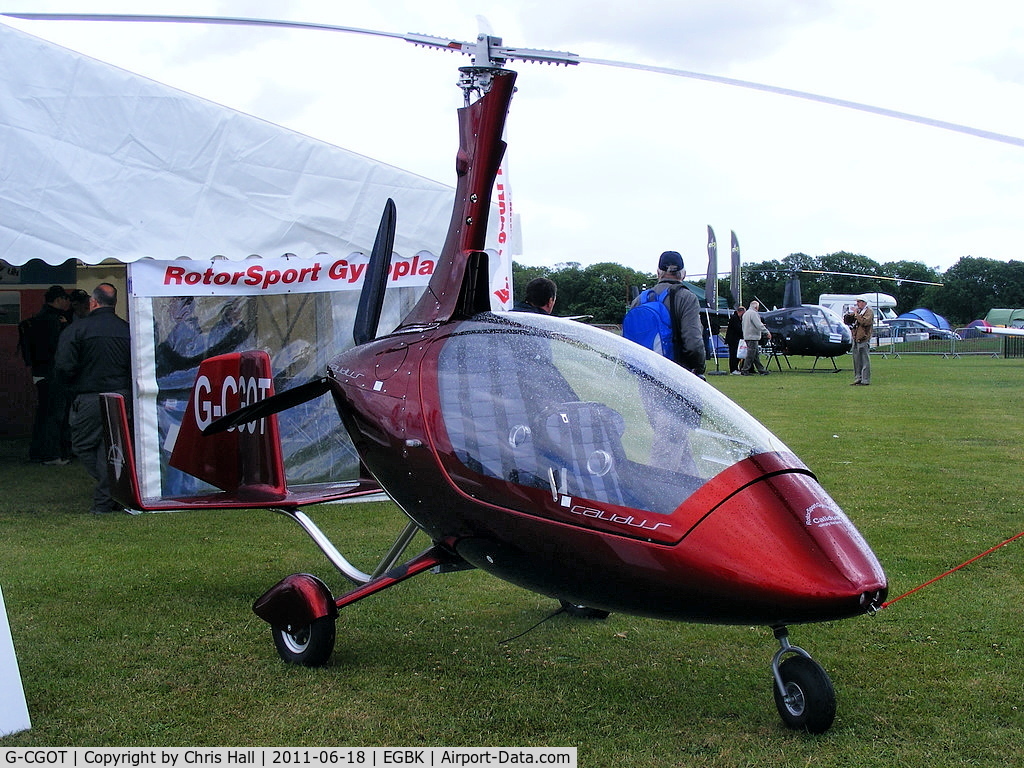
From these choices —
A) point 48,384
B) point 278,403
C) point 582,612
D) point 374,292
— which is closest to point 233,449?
point 278,403

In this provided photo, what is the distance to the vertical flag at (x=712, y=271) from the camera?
33588mm

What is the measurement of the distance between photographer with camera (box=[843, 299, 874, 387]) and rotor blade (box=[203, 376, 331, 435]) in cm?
1660

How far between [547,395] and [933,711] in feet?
6.28

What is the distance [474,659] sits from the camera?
4.37 meters

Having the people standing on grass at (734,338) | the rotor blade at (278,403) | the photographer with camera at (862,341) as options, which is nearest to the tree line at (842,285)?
the people standing on grass at (734,338)

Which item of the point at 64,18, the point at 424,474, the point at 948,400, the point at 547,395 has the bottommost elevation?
the point at 948,400

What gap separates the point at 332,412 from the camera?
8.28 meters

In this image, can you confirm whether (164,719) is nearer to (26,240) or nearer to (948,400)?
(26,240)

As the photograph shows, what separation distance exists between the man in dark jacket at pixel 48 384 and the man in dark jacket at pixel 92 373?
2.91m

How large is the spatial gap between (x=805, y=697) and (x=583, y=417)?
1.22m

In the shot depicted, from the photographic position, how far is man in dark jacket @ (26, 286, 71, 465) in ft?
34.0

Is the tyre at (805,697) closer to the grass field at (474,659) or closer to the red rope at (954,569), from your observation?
the grass field at (474,659)

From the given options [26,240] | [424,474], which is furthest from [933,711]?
[26,240]

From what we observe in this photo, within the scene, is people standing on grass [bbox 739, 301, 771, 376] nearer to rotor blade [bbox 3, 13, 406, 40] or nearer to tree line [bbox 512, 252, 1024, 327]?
rotor blade [bbox 3, 13, 406, 40]
